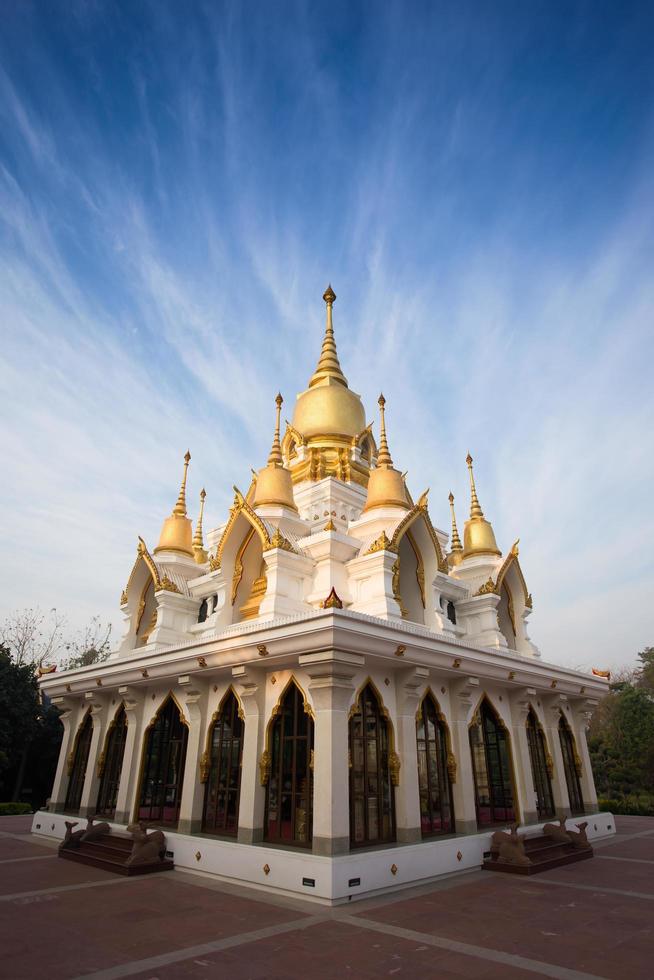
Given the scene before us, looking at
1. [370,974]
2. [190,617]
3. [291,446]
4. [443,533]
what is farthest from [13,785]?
[370,974]

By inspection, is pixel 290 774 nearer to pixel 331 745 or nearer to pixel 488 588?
pixel 331 745

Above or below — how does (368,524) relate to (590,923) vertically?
above

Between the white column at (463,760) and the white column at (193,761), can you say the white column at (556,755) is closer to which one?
the white column at (463,760)

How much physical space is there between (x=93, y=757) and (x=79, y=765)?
144cm

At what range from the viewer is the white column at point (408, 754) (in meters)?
10.6

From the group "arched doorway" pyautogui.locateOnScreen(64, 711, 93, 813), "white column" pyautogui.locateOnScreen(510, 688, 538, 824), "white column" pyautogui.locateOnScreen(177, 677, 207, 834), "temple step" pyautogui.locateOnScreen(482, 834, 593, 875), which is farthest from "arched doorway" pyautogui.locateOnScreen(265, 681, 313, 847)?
"arched doorway" pyautogui.locateOnScreen(64, 711, 93, 813)

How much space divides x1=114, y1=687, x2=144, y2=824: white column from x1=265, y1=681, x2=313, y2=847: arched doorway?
451cm

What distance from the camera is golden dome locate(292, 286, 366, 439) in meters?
22.2

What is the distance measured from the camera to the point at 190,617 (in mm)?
17391

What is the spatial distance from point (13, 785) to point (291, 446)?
2097 cm

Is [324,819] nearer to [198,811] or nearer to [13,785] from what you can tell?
[198,811]

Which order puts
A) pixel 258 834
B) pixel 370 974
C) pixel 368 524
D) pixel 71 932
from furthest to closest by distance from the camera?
pixel 368 524 < pixel 258 834 < pixel 71 932 < pixel 370 974

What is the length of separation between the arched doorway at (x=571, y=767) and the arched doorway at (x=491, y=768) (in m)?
2.82

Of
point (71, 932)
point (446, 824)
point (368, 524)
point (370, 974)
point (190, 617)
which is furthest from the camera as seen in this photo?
point (190, 617)
